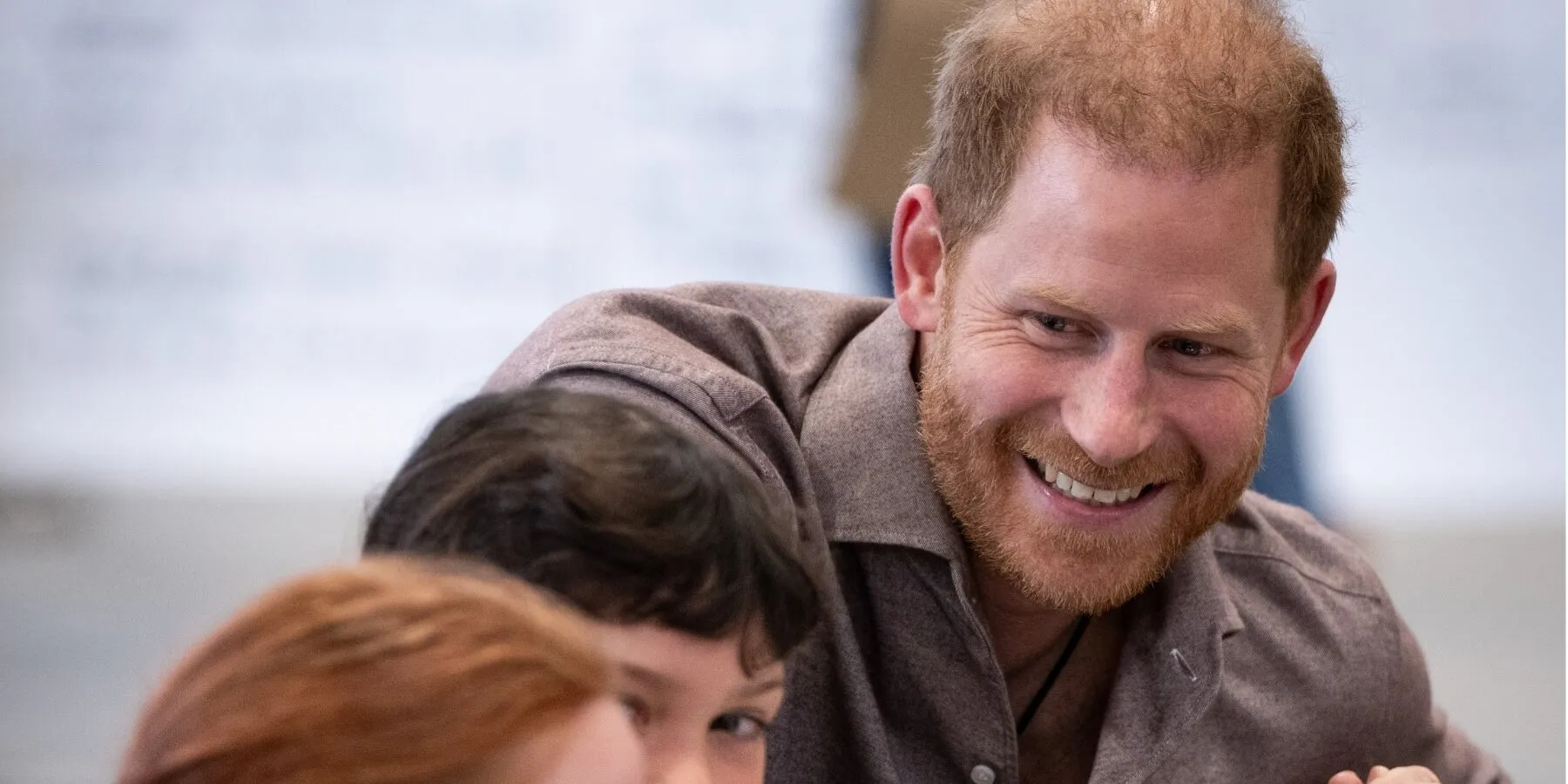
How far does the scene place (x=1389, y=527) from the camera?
4.13 metres

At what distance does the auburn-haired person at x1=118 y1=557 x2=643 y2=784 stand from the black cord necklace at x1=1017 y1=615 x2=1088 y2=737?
876 mm

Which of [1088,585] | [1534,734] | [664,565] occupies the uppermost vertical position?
[664,565]

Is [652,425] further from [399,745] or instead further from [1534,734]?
[1534,734]

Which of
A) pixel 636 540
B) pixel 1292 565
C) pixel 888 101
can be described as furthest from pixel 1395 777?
pixel 888 101

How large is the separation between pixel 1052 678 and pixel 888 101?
1.40m

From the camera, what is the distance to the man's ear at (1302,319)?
179 cm

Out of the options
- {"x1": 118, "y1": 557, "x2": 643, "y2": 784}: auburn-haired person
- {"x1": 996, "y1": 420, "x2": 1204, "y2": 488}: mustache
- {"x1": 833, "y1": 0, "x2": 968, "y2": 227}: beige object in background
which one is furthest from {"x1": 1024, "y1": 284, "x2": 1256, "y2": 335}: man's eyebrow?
{"x1": 833, "y1": 0, "x2": 968, "y2": 227}: beige object in background

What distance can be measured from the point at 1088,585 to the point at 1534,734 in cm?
226

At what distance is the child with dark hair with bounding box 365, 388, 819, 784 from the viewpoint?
114cm

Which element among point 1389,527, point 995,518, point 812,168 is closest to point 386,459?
point 812,168

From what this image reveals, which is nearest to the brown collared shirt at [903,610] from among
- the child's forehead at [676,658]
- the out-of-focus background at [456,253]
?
the child's forehead at [676,658]

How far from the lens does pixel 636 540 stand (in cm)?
114

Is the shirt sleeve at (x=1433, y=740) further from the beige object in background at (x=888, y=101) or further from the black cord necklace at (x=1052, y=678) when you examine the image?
the beige object in background at (x=888, y=101)

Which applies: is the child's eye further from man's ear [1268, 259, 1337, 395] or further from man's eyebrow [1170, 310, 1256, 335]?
man's ear [1268, 259, 1337, 395]
